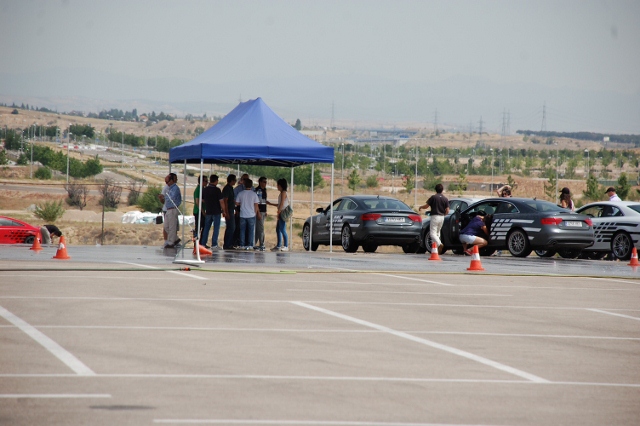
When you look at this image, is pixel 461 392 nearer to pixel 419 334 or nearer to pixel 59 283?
pixel 419 334

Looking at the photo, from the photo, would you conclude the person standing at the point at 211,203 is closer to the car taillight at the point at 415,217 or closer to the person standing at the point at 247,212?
the person standing at the point at 247,212

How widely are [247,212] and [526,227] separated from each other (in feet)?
22.6

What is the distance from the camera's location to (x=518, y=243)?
79.4ft

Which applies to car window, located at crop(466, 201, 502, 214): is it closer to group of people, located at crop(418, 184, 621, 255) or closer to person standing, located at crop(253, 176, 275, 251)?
group of people, located at crop(418, 184, 621, 255)

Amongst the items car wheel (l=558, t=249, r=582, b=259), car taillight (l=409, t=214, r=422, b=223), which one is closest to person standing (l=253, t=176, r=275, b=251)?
car taillight (l=409, t=214, r=422, b=223)

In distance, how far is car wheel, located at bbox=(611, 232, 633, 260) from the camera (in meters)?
24.5

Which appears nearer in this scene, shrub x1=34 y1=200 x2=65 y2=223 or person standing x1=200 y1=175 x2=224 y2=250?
person standing x1=200 y1=175 x2=224 y2=250

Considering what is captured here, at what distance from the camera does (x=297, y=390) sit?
7.10 metres

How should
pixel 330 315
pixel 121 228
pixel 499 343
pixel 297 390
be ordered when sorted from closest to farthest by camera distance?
1. pixel 297 390
2. pixel 499 343
3. pixel 330 315
4. pixel 121 228

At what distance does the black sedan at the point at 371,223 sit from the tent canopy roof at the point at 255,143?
3346mm

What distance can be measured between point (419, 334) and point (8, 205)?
71.1 m

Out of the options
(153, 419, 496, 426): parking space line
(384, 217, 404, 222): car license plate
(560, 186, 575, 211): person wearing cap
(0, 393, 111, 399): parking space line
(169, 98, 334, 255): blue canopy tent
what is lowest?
(0, 393, 111, 399): parking space line

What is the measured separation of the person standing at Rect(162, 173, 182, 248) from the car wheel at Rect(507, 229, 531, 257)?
27.2 feet

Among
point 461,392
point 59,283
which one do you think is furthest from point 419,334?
point 59,283
